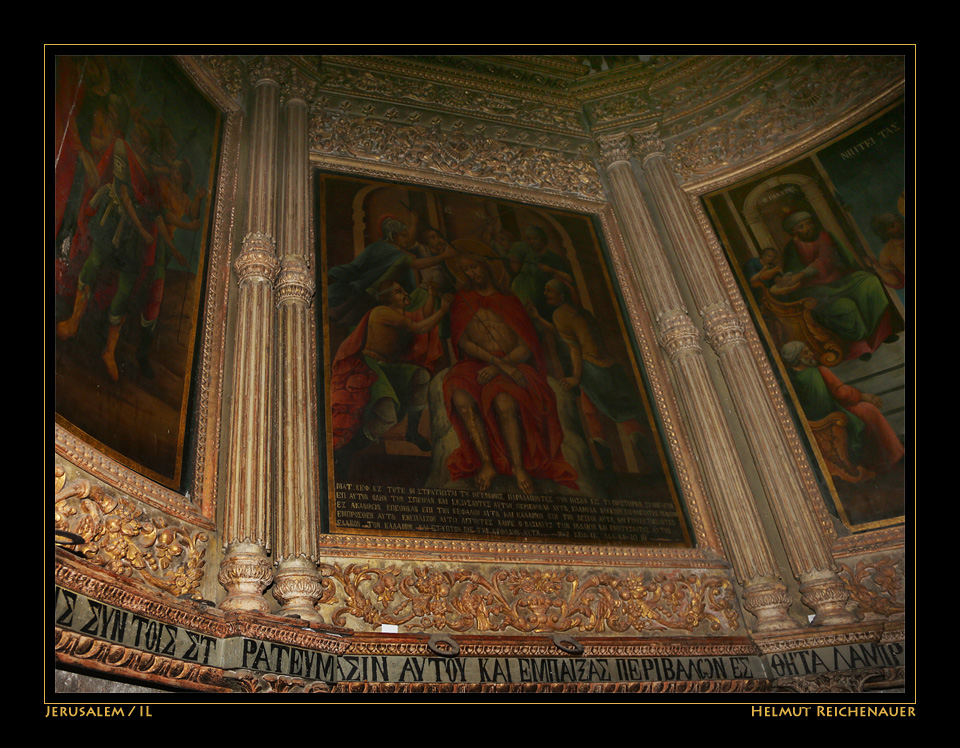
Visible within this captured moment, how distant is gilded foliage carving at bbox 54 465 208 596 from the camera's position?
422 centimetres

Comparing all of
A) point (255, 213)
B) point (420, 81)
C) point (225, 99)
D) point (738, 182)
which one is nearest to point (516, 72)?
point (420, 81)

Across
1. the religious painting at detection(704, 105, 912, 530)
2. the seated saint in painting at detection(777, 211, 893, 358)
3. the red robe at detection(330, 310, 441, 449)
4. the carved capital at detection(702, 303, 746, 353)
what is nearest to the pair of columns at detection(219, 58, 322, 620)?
the red robe at detection(330, 310, 441, 449)

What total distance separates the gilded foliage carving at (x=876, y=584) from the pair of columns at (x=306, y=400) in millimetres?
213

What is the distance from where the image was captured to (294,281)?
662cm

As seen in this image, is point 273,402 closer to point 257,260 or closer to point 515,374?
point 257,260

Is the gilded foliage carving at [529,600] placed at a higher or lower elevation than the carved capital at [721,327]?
lower

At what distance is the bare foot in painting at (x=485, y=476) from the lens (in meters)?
6.31

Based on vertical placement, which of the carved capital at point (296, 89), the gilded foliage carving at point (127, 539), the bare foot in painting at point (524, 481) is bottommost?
the gilded foliage carving at point (127, 539)

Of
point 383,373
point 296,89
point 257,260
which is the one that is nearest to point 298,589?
point 383,373

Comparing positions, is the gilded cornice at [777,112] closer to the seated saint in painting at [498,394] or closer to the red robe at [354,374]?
the seated saint in painting at [498,394]

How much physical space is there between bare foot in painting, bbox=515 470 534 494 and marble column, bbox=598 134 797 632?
1774 mm

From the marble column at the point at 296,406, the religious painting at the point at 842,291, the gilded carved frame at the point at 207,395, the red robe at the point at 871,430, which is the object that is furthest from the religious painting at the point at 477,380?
the red robe at the point at 871,430

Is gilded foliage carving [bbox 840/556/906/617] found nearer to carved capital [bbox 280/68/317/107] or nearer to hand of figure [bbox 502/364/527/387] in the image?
hand of figure [bbox 502/364/527/387]
